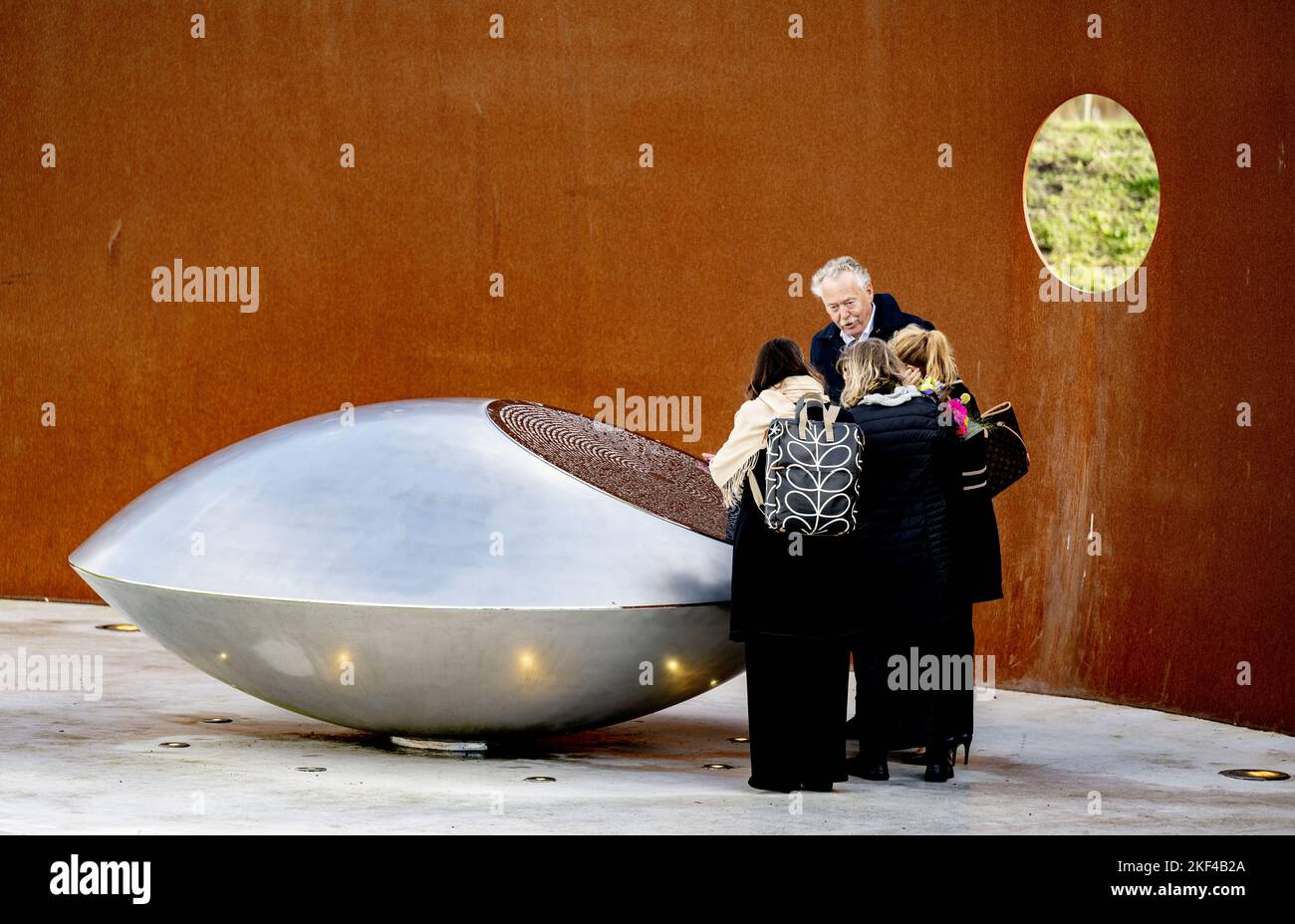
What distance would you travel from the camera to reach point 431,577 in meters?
5.02

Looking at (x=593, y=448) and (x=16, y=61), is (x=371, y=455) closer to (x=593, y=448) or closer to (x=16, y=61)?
(x=593, y=448)

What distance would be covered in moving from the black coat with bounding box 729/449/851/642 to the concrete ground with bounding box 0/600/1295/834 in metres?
0.51

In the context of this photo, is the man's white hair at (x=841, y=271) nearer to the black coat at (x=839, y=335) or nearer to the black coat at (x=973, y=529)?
the black coat at (x=839, y=335)

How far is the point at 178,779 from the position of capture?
5.11 m

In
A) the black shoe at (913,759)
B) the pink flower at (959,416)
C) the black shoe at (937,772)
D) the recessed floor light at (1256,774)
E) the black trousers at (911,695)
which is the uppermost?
the pink flower at (959,416)

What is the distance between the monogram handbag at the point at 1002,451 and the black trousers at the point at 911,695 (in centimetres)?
43

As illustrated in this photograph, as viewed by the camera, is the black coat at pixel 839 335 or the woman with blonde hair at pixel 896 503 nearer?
the woman with blonde hair at pixel 896 503

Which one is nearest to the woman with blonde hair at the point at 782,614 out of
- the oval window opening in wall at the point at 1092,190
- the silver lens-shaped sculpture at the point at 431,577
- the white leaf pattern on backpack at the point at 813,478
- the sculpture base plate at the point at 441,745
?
the white leaf pattern on backpack at the point at 813,478

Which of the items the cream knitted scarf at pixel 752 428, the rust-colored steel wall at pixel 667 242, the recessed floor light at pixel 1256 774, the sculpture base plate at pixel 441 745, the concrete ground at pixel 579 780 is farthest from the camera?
the rust-colored steel wall at pixel 667 242

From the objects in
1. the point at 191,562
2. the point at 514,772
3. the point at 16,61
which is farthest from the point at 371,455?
the point at 16,61

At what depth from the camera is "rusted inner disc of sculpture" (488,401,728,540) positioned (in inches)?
215

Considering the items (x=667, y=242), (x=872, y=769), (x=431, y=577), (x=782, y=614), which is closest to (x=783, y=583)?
(x=782, y=614)

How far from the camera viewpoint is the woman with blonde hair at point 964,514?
17.9 feet

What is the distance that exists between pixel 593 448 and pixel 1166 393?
9.07ft
